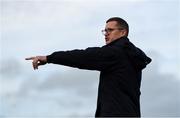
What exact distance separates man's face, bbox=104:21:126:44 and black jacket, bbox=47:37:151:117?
0.12 meters

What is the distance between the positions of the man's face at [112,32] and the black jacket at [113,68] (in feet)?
0.39

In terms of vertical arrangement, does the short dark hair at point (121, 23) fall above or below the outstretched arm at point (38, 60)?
above

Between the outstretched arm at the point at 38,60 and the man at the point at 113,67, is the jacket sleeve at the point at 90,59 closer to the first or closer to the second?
the man at the point at 113,67

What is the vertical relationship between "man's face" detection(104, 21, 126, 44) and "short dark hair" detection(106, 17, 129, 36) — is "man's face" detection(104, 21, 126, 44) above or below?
below

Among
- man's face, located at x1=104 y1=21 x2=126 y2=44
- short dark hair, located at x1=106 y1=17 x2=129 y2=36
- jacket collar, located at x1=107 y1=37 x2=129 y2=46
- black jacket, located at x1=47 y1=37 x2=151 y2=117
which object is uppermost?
short dark hair, located at x1=106 y1=17 x2=129 y2=36

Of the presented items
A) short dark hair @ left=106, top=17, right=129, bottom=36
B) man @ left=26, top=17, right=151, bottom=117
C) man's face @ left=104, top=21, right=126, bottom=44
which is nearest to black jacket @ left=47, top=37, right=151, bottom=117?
man @ left=26, top=17, right=151, bottom=117

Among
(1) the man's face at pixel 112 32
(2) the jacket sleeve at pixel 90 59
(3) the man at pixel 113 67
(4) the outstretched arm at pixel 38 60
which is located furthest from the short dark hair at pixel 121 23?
(4) the outstretched arm at pixel 38 60

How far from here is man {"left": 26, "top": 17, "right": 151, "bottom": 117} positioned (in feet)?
44.5

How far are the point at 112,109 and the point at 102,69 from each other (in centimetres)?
64

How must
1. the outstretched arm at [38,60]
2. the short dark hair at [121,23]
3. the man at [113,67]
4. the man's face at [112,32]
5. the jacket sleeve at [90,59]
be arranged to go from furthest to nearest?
the short dark hair at [121,23], the man's face at [112,32], the jacket sleeve at [90,59], the man at [113,67], the outstretched arm at [38,60]

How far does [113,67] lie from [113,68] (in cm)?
2

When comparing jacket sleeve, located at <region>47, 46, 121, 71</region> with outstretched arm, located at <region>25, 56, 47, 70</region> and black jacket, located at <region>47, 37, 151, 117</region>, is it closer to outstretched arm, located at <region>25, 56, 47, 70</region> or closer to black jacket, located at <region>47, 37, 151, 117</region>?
black jacket, located at <region>47, 37, 151, 117</region>

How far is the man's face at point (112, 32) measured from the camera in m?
14.0

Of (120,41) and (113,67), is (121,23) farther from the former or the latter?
(113,67)
